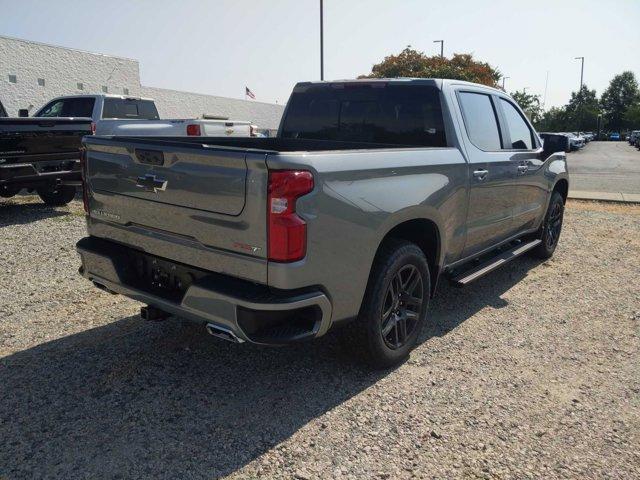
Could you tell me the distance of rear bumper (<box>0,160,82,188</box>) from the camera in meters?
7.36

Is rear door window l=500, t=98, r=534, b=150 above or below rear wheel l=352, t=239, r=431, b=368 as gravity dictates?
above

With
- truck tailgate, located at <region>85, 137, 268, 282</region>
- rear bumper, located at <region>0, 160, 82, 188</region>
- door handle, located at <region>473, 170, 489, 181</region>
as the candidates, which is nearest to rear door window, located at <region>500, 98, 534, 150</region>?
door handle, located at <region>473, 170, 489, 181</region>

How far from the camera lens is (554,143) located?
5789mm

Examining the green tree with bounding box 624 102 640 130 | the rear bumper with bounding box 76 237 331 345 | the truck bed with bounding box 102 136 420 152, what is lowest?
the rear bumper with bounding box 76 237 331 345

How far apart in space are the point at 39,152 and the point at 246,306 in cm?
650

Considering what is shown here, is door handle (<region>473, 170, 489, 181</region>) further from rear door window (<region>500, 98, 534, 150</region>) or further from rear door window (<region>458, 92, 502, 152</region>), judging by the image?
Answer: rear door window (<region>500, 98, 534, 150</region>)

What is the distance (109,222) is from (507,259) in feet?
11.4

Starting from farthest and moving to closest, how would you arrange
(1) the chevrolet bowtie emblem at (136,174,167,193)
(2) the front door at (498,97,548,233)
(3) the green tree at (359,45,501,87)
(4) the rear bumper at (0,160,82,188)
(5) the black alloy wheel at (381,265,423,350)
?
(3) the green tree at (359,45,501,87), (4) the rear bumper at (0,160,82,188), (2) the front door at (498,97,548,233), (5) the black alloy wheel at (381,265,423,350), (1) the chevrolet bowtie emblem at (136,174,167,193)

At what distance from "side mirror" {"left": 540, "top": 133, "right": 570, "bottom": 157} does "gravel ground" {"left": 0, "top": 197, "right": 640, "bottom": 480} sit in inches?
68.9

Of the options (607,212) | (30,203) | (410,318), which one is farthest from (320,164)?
(607,212)

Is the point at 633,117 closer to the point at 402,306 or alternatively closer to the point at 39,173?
the point at 39,173

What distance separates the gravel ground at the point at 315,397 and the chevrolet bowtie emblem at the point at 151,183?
4.03 ft

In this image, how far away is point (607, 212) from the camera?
10.3 m

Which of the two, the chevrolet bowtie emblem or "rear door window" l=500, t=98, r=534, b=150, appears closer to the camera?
the chevrolet bowtie emblem
